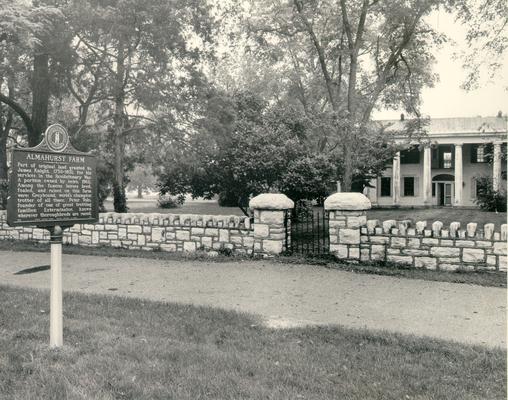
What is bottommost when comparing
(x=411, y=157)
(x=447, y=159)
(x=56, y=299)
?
(x=56, y=299)

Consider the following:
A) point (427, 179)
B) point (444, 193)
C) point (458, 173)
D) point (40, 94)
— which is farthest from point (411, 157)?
point (40, 94)

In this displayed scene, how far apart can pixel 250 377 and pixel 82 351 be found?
69.8 inches

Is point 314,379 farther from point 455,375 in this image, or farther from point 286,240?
point 286,240

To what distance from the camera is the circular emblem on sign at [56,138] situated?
4.92 m

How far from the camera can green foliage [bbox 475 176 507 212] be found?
23859 mm

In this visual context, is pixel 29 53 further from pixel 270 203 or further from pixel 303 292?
pixel 303 292

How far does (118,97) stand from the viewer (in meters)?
14.9

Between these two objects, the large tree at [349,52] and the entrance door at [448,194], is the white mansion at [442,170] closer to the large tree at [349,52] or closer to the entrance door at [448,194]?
the entrance door at [448,194]

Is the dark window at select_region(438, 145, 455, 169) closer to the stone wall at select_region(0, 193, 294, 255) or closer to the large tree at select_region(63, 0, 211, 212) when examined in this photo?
the large tree at select_region(63, 0, 211, 212)

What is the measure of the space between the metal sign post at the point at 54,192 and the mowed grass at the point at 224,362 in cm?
54

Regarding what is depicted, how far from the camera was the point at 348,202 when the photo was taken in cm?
904

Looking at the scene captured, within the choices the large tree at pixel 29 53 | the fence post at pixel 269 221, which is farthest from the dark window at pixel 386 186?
the fence post at pixel 269 221

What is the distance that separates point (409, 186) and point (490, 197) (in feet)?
35.3

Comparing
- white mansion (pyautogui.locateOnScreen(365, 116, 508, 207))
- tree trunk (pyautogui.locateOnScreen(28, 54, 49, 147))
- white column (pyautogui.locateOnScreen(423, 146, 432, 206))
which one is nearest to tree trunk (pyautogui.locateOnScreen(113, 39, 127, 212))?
tree trunk (pyautogui.locateOnScreen(28, 54, 49, 147))
